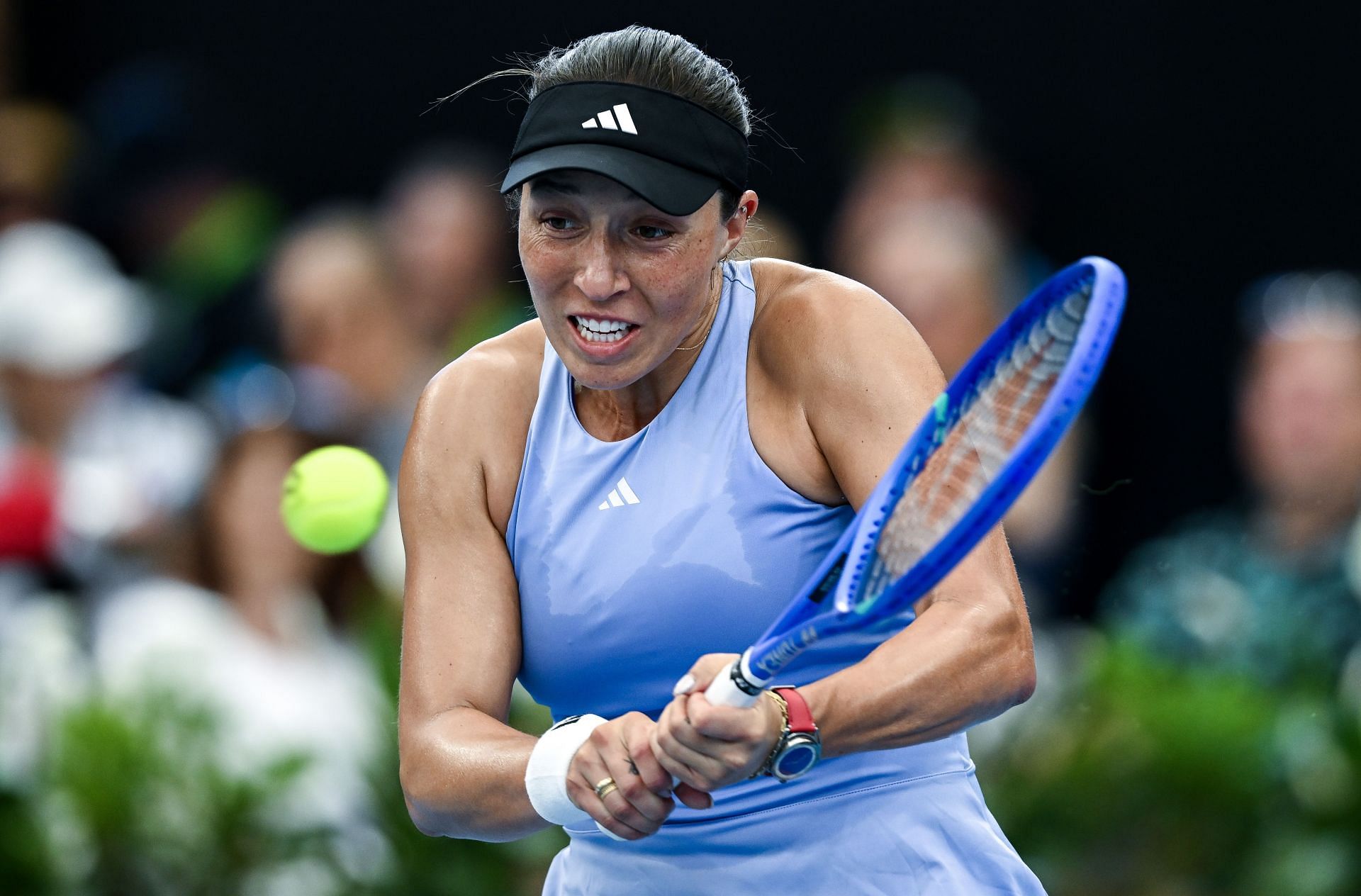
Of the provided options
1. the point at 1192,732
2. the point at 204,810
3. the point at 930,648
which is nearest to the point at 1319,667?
the point at 1192,732

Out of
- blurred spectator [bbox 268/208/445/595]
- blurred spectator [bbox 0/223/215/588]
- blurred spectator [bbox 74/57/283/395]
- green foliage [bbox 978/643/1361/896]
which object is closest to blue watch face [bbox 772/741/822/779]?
green foliage [bbox 978/643/1361/896]

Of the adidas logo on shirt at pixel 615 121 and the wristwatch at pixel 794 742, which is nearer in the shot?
the wristwatch at pixel 794 742

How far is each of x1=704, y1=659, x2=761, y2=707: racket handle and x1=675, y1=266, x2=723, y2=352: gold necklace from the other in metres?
0.68

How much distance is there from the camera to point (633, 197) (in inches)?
106

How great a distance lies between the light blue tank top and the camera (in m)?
2.75

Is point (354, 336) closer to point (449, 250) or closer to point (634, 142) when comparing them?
point (449, 250)

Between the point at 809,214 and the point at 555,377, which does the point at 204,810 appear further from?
the point at 809,214

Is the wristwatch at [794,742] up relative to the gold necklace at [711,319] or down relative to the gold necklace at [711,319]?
down

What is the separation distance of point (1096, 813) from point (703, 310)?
2.26m

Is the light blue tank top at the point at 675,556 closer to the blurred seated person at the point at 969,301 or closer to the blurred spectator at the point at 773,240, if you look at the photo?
the blurred spectator at the point at 773,240

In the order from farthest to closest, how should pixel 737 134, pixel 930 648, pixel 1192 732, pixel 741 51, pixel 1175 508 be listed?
pixel 741 51 < pixel 1175 508 < pixel 1192 732 < pixel 737 134 < pixel 930 648

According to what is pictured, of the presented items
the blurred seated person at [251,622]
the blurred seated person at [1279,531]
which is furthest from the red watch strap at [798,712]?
A: the blurred seated person at [251,622]

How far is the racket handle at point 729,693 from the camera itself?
2361 mm

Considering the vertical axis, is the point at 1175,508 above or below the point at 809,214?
below
